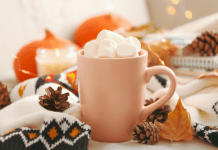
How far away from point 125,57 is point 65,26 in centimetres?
93

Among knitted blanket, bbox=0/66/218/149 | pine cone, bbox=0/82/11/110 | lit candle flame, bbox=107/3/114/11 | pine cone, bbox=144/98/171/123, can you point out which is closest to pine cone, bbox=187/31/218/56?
knitted blanket, bbox=0/66/218/149

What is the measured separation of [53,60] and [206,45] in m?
0.54

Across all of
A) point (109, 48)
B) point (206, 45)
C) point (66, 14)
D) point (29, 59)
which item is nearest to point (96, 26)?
point (66, 14)

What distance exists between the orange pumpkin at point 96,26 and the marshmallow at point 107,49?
0.76 m

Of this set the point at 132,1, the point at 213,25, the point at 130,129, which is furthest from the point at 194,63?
the point at 132,1

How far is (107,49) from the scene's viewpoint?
0.34m

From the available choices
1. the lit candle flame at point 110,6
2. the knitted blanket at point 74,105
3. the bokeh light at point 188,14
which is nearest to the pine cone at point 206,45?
the knitted blanket at point 74,105

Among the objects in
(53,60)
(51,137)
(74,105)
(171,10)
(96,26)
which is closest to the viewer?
(51,137)

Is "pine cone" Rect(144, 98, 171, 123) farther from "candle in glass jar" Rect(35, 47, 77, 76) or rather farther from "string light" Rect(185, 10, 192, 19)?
"string light" Rect(185, 10, 192, 19)

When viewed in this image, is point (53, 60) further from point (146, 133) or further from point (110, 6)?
point (110, 6)

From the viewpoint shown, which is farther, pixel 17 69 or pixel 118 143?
pixel 17 69

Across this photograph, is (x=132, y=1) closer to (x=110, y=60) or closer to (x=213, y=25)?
(x=213, y=25)

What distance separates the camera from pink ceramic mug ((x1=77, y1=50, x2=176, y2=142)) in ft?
1.11

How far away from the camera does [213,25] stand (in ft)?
3.06
